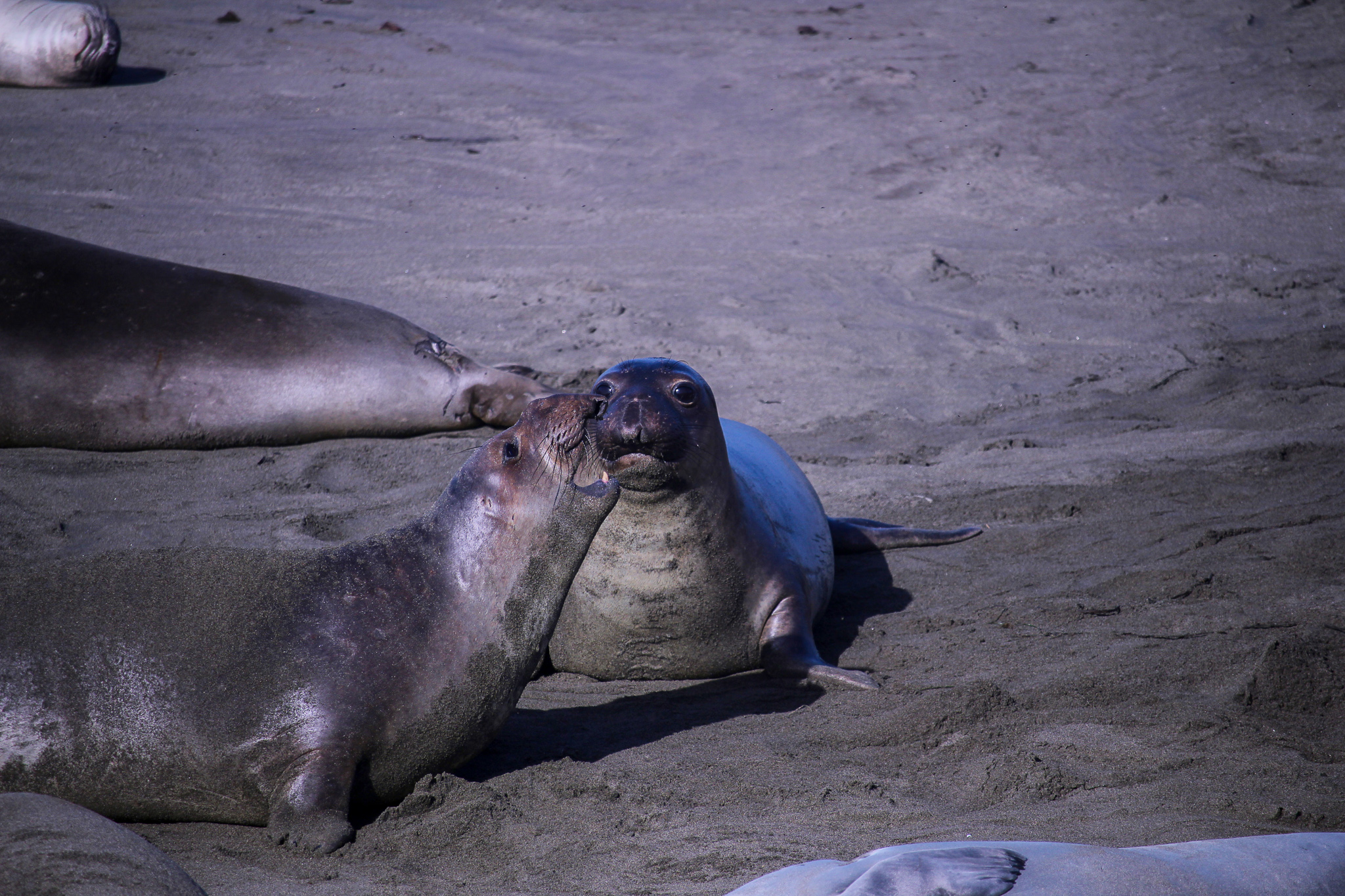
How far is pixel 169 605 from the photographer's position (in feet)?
8.38

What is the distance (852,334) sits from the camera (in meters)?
6.40

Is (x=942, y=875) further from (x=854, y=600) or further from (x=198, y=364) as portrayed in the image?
(x=198, y=364)

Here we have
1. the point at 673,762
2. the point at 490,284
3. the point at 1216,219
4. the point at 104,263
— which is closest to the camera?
the point at 673,762

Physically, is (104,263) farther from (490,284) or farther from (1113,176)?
(1113,176)

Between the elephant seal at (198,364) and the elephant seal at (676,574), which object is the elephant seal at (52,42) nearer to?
the elephant seal at (198,364)

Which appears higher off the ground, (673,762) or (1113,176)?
(1113,176)

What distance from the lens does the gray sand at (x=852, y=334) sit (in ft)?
8.38

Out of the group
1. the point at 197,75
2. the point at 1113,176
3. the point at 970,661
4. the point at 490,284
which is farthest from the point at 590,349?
the point at 197,75

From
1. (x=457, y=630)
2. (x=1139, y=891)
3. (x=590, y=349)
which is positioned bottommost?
(x=590, y=349)

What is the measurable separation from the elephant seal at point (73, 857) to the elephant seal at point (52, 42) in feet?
28.7

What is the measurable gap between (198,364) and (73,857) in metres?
3.80

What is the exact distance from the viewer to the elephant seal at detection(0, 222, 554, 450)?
500cm

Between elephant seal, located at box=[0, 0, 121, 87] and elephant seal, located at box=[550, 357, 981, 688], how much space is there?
7.51m

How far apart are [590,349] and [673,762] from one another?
3.57 m
